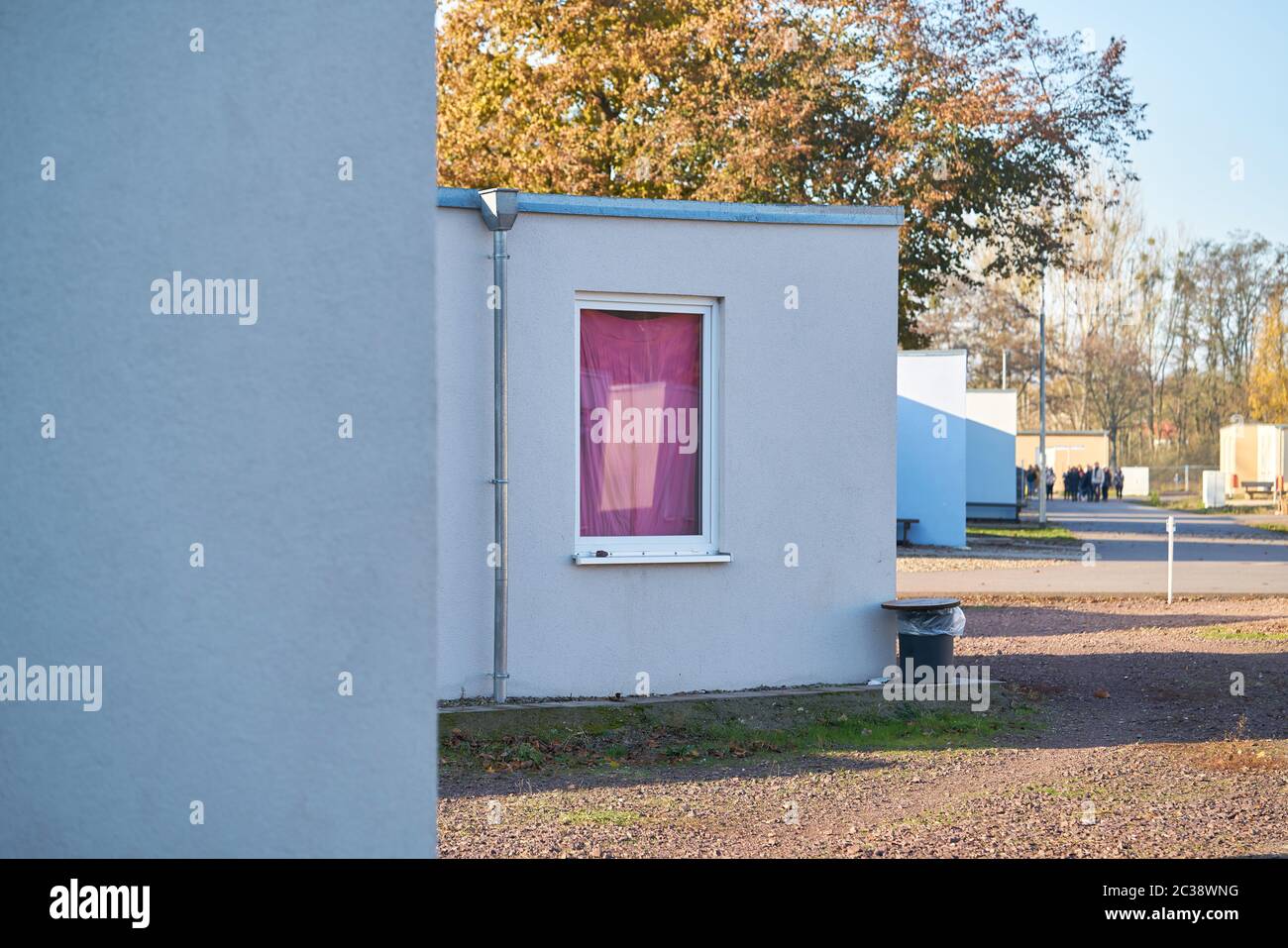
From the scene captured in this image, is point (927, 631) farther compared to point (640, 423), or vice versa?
point (927, 631)

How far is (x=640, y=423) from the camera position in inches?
363

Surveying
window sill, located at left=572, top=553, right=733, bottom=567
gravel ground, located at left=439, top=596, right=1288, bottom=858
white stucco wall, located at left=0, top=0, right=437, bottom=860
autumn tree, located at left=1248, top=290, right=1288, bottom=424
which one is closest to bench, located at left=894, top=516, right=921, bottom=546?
gravel ground, located at left=439, top=596, right=1288, bottom=858

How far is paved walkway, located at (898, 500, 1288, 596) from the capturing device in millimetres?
18547

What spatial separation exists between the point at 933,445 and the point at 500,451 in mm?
17301

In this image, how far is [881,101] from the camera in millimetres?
24453

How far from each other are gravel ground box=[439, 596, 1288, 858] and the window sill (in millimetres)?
1594

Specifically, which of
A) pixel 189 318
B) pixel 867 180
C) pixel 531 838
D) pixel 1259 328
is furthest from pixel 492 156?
pixel 1259 328

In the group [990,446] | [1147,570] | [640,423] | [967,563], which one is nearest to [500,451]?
[640,423]

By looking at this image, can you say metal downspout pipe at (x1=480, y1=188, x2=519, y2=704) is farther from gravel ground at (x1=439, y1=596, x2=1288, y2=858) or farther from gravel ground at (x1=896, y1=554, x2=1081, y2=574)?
gravel ground at (x1=896, y1=554, x2=1081, y2=574)

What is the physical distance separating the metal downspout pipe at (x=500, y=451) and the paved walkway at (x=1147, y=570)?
947 cm

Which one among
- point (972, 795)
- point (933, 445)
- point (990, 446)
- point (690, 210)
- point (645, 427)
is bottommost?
point (972, 795)

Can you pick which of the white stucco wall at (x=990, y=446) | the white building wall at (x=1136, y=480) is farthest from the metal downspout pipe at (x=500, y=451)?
the white building wall at (x=1136, y=480)

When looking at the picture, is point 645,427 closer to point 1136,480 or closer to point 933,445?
point 933,445

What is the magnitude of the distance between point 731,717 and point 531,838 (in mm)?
2915
